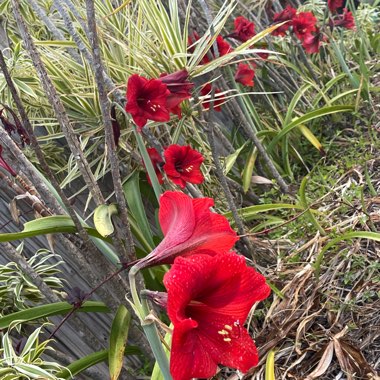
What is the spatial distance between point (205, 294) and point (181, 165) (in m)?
1.18

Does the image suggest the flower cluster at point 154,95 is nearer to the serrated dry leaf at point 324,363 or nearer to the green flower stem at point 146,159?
the green flower stem at point 146,159

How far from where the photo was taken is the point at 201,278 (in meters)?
0.82

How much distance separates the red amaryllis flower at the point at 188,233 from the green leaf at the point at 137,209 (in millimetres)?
1145

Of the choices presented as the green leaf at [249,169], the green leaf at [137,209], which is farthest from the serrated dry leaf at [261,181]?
the green leaf at [137,209]

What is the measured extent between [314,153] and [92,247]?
1.90m

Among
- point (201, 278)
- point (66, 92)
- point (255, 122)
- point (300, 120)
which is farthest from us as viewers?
point (255, 122)

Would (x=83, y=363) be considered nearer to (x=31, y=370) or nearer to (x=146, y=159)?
(x=31, y=370)

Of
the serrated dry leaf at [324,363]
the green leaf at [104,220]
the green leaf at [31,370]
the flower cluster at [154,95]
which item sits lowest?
the serrated dry leaf at [324,363]

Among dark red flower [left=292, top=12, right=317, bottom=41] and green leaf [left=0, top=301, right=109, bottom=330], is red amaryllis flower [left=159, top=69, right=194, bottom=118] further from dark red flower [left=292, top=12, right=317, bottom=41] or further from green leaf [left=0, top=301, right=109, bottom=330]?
dark red flower [left=292, top=12, right=317, bottom=41]

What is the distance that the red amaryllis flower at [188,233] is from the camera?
3.07 ft

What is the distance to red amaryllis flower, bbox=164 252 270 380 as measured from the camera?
2.65 ft

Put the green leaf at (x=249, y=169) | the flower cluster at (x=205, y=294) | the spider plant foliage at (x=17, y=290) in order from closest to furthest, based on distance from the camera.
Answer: the flower cluster at (x=205, y=294) < the spider plant foliage at (x=17, y=290) < the green leaf at (x=249, y=169)

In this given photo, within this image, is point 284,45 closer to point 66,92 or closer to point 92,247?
point 66,92

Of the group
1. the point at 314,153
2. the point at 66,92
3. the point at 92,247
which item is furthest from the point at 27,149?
the point at 314,153
